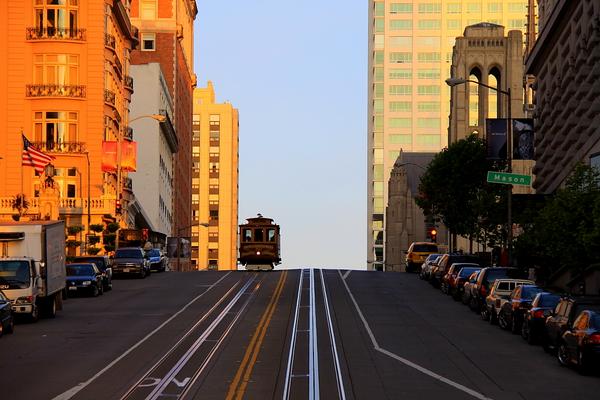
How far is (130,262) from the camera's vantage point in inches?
2606

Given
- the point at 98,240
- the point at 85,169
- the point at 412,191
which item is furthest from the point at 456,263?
the point at 412,191

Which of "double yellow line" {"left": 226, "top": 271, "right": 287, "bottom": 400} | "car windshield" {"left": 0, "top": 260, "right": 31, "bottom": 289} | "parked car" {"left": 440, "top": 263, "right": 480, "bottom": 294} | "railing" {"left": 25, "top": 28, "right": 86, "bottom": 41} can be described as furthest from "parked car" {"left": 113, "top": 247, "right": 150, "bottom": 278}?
"car windshield" {"left": 0, "top": 260, "right": 31, "bottom": 289}

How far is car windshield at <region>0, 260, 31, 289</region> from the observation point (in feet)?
122

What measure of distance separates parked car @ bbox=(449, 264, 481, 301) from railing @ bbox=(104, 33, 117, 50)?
46812 mm

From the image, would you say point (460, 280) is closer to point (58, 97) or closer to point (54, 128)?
point (58, 97)

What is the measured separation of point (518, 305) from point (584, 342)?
9.68 meters

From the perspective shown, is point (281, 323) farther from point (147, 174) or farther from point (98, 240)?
point (147, 174)

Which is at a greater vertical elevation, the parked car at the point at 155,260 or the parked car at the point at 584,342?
the parked car at the point at 584,342

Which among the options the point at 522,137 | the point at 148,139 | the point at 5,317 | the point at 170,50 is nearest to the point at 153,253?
the point at 522,137

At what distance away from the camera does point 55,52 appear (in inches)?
3376

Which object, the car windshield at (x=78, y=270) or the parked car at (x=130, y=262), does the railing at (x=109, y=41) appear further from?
the car windshield at (x=78, y=270)

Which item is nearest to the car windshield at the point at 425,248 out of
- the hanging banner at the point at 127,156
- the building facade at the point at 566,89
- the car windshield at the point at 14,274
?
the building facade at the point at 566,89

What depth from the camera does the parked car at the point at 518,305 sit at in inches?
1350

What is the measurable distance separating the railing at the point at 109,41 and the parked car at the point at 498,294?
56.4 m
